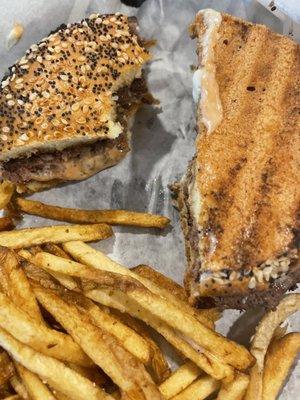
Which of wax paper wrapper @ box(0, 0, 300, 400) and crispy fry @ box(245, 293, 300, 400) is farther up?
wax paper wrapper @ box(0, 0, 300, 400)

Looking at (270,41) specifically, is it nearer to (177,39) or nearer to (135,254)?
(177,39)

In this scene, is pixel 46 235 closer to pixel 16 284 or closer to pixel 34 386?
pixel 16 284

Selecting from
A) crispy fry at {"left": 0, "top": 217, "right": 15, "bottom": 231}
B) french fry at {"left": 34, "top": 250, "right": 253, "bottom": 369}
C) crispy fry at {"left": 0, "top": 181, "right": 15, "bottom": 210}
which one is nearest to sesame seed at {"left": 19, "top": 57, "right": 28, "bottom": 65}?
crispy fry at {"left": 0, "top": 181, "right": 15, "bottom": 210}

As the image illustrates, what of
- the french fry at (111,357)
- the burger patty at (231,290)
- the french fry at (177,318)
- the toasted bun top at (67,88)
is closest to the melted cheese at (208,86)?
the burger patty at (231,290)

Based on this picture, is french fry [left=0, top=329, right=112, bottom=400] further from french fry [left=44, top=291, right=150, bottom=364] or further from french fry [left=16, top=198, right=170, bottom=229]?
french fry [left=16, top=198, right=170, bottom=229]

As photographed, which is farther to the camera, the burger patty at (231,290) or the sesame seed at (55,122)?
the sesame seed at (55,122)

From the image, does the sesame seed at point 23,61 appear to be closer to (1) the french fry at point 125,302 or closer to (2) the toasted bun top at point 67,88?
(2) the toasted bun top at point 67,88
